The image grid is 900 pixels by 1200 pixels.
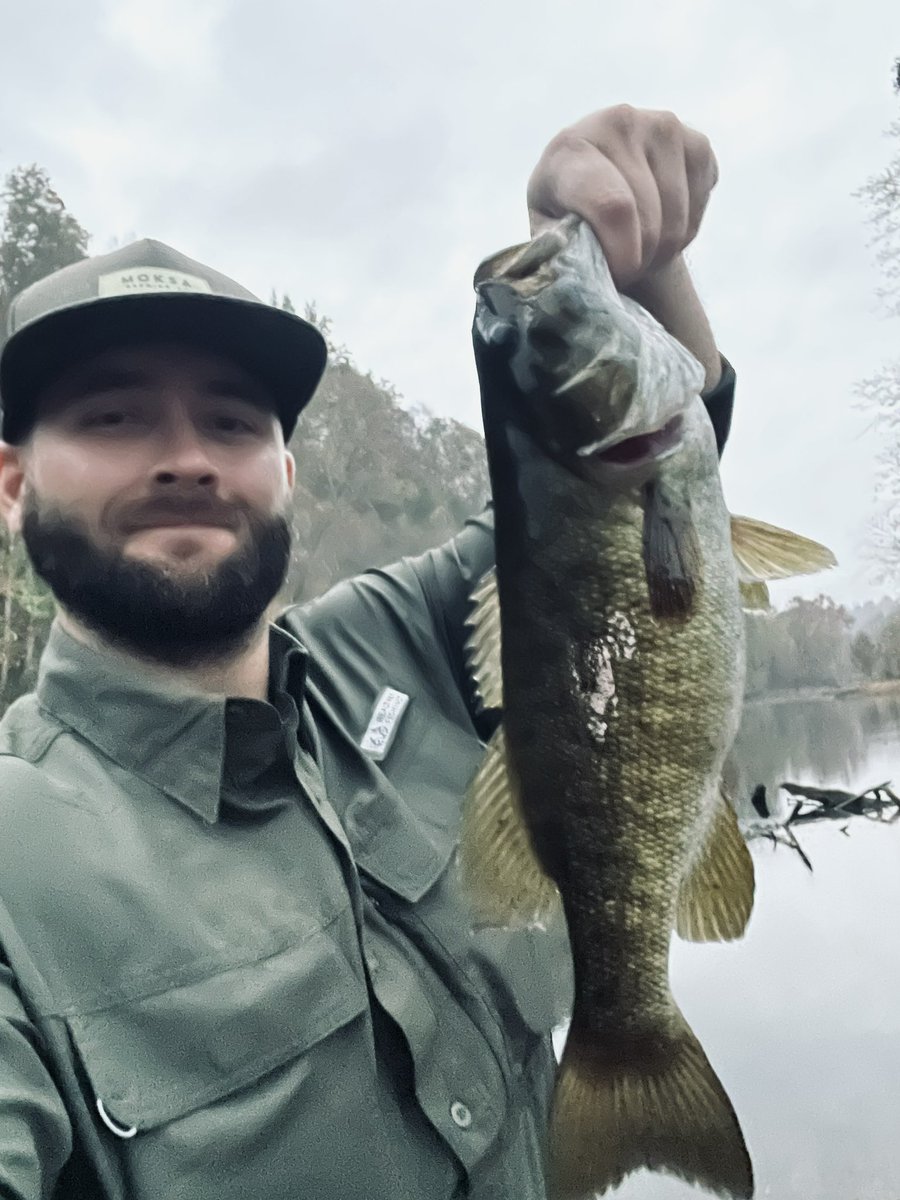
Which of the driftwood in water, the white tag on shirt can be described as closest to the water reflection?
the driftwood in water

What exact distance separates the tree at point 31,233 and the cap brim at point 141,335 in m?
25.1

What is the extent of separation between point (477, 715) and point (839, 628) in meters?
52.9

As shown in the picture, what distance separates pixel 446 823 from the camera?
2.03 meters

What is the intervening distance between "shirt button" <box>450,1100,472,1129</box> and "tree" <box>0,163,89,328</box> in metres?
26.3

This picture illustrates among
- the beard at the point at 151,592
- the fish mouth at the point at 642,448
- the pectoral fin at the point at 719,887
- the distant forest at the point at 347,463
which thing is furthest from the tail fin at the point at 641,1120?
the distant forest at the point at 347,463

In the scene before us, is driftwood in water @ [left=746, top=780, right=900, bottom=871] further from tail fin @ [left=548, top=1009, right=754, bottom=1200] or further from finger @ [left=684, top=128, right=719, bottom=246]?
finger @ [left=684, top=128, right=719, bottom=246]

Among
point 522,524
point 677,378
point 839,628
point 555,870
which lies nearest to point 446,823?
point 555,870

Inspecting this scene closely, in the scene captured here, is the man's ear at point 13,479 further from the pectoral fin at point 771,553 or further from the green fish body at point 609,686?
the pectoral fin at point 771,553

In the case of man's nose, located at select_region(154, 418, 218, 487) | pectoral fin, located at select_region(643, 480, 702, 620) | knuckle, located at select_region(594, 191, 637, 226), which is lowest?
pectoral fin, located at select_region(643, 480, 702, 620)

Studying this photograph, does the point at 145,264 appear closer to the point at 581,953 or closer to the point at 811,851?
the point at 581,953

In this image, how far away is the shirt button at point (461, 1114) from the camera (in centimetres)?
161

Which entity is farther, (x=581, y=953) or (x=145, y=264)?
(x=145, y=264)

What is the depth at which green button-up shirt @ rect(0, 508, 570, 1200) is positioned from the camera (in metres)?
1.43

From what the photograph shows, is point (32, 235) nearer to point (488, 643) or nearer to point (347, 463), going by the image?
point (347, 463)
